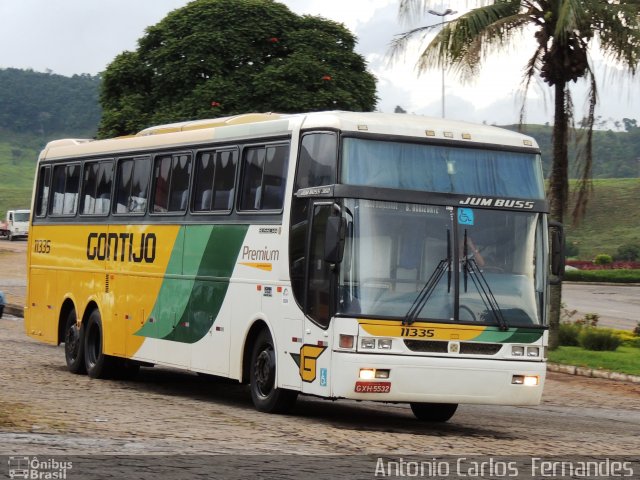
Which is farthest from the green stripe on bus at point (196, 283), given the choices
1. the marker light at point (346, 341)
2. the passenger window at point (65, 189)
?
the passenger window at point (65, 189)

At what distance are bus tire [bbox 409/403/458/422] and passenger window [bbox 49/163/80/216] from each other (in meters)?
7.99

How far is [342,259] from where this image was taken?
13.8m

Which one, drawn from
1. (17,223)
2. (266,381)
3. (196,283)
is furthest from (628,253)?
(266,381)

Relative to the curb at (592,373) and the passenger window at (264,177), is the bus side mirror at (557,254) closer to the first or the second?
the passenger window at (264,177)

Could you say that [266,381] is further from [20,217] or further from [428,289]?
[20,217]

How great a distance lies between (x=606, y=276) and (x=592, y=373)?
3910cm

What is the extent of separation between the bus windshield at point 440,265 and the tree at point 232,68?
18.3 meters

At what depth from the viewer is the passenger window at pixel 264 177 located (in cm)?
1535

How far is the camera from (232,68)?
111 feet

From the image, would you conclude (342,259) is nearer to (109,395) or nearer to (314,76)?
(109,395)

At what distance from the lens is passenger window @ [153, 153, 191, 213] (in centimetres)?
1798

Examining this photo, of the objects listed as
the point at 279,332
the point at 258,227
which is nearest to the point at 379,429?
the point at 279,332

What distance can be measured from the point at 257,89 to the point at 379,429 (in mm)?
19871

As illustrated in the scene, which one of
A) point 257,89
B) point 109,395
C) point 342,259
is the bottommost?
point 109,395
